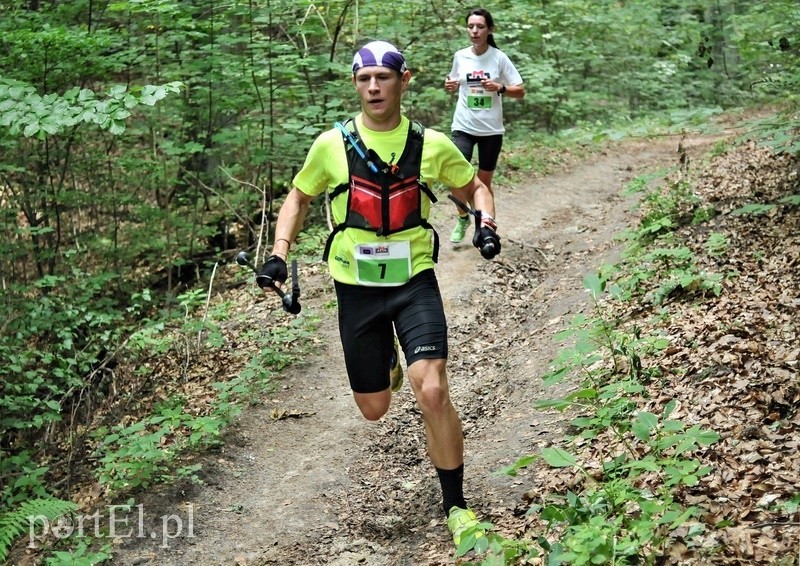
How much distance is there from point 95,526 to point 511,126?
15249mm

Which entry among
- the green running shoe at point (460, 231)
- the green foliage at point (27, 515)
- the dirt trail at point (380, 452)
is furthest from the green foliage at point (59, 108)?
the green running shoe at point (460, 231)

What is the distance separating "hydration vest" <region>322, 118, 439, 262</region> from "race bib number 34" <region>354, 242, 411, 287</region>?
0.30 feet

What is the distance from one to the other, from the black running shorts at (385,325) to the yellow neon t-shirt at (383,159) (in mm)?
116

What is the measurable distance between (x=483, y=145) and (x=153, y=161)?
4.96m

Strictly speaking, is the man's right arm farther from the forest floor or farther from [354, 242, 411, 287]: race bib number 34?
the forest floor

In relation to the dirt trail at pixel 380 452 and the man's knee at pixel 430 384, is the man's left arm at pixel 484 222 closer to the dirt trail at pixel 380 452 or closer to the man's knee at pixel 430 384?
the man's knee at pixel 430 384

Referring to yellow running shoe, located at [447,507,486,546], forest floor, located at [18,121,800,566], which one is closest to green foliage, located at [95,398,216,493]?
forest floor, located at [18,121,800,566]

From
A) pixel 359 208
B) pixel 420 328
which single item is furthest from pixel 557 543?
pixel 359 208

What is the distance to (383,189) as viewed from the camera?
446 cm

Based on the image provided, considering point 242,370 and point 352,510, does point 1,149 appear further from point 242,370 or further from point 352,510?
point 352,510

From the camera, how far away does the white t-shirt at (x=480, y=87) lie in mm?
9148

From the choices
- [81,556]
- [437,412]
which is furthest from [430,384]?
[81,556]
